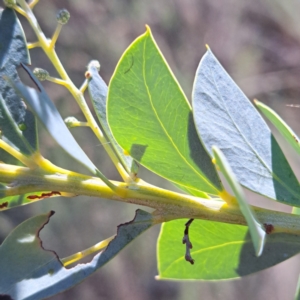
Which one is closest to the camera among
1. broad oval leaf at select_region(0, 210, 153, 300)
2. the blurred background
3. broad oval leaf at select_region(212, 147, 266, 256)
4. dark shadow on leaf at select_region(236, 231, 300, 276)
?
broad oval leaf at select_region(212, 147, 266, 256)

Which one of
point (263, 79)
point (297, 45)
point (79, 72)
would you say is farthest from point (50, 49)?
point (297, 45)

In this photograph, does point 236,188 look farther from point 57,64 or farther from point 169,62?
point 169,62

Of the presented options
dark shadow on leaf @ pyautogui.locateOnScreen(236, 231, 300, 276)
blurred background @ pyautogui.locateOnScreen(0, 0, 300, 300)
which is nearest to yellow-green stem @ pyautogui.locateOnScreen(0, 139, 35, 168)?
dark shadow on leaf @ pyautogui.locateOnScreen(236, 231, 300, 276)

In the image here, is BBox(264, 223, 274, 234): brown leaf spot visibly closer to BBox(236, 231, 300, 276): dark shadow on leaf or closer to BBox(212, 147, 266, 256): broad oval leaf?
BBox(236, 231, 300, 276): dark shadow on leaf

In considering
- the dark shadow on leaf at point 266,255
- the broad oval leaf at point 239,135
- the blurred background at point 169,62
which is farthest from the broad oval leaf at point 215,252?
the blurred background at point 169,62

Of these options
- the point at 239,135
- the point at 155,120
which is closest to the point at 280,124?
the point at 239,135

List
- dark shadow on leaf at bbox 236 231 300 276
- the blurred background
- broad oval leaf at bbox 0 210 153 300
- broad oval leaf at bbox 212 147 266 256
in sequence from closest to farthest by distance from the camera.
→ broad oval leaf at bbox 212 147 266 256 → broad oval leaf at bbox 0 210 153 300 → dark shadow on leaf at bbox 236 231 300 276 → the blurred background
